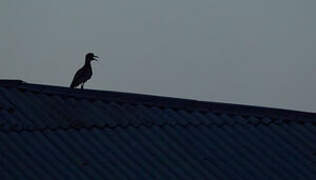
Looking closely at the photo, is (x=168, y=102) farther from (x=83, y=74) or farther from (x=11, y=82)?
(x=83, y=74)

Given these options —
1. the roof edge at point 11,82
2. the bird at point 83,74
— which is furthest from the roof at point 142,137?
the bird at point 83,74

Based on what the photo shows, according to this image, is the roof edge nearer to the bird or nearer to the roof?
the roof

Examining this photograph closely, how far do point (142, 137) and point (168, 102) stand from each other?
4.07 ft

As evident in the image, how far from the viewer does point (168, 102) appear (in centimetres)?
1159

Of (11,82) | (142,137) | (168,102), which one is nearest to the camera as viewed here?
(142,137)

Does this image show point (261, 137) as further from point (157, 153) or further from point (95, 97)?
point (95, 97)

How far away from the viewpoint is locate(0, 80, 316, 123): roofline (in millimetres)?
11367

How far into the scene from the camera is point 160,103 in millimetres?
11547

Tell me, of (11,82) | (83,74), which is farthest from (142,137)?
(83,74)

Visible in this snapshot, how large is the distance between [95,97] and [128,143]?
1.43 metres

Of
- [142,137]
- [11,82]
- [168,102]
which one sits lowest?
[142,137]

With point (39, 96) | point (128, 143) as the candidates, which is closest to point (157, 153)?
point (128, 143)

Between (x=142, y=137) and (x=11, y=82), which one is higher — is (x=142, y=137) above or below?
below

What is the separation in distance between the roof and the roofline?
0.02 m
